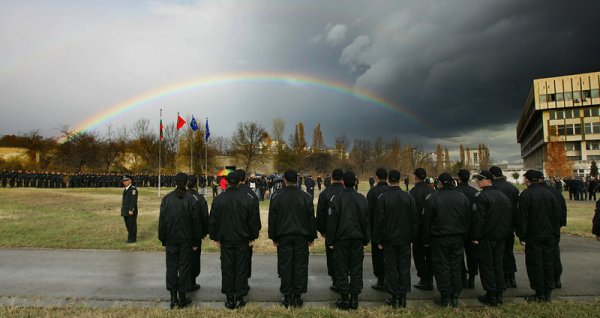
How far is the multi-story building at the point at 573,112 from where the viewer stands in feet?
205

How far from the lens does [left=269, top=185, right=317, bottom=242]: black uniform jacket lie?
5699 millimetres

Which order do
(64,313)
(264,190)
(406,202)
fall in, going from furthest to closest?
(264,190) → (406,202) → (64,313)

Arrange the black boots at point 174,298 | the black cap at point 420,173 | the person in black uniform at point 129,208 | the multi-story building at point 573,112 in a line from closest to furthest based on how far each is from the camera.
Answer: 1. the black boots at point 174,298
2. the black cap at point 420,173
3. the person in black uniform at point 129,208
4. the multi-story building at point 573,112

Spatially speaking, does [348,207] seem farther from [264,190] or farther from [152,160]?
[152,160]

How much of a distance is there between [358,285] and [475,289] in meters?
2.59

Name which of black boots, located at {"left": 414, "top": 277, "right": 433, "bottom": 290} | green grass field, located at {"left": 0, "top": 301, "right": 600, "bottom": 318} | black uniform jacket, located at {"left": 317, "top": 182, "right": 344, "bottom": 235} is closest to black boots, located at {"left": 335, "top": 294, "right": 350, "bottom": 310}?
green grass field, located at {"left": 0, "top": 301, "right": 600, "bottom": 318}

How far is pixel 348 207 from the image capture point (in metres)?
5.72

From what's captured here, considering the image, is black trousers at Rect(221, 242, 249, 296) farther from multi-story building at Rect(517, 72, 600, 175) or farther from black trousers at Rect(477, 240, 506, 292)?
multi-story building at Rect(517, 72, 600, 175)

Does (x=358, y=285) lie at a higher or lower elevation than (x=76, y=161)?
lower

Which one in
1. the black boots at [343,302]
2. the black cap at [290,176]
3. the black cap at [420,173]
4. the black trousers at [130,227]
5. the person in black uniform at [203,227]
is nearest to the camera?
the black boots at [343,302]

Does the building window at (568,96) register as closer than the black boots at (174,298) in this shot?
No

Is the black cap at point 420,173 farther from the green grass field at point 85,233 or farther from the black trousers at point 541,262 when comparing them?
the green grass field at point 85,233

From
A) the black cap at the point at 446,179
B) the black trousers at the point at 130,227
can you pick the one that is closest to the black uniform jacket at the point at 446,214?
the black cap at the point at 446,179

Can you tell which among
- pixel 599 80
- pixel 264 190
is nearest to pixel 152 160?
pixel 264 190
